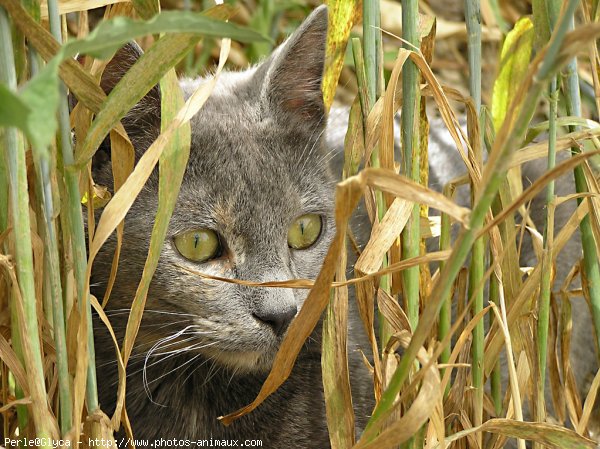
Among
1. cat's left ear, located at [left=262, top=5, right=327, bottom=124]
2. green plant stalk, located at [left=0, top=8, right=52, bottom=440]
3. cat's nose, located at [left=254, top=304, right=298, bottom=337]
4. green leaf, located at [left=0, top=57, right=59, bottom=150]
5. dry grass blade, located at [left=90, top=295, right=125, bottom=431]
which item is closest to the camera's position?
green leaf, located at [left=0, top=57, right=59, bottom=150]

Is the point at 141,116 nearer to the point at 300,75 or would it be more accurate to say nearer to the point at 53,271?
the point at 300,75

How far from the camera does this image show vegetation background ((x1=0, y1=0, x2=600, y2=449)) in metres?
0.89

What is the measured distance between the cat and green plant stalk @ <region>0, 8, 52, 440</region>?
1.08 feet

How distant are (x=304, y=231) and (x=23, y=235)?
639 mm

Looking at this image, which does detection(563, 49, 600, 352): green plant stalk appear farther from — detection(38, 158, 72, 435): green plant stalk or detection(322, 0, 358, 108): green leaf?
detection(38, 158, 72, 435): green plant stalk

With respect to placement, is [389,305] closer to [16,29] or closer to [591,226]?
[591,226]

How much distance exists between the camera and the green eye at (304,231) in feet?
4.79

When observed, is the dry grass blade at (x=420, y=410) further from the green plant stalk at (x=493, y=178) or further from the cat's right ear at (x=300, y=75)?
the cat's right ear at (x=300, y=75)

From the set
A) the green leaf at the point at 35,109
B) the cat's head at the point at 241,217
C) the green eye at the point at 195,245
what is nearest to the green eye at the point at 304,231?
the cat's head at the point at 241,217

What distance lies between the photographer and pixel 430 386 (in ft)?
3.21

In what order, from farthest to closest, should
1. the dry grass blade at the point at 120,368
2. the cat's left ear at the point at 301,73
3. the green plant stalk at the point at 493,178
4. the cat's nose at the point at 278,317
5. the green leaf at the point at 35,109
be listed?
the cat's left ear at the point at 301,73 < the cat's nose at the point at 278,317 < the dry grass blade at the point at 120,368 < the green plant stalk at the point at 493,178 < the green leaf at the point at 35,109

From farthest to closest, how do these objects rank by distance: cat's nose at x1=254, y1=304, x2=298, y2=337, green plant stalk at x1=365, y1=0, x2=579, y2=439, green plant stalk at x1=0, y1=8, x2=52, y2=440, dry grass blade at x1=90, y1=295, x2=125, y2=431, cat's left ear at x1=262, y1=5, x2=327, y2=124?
cat's left ear at x1=262, y1=5, x2=327, y2=124 < cat's nose at x1=254, y1=304, x2=298, y2=337 < dry grass blade at x1=90, y1=295, x2=125, y2=431 < green plant stalk at x1=0, y1=8, x2=52, y2=440 < green plant stalk at x1=365, y1=0, x2=579, y2=439

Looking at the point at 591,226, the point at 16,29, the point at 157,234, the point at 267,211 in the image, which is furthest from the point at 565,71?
the point at 16,29

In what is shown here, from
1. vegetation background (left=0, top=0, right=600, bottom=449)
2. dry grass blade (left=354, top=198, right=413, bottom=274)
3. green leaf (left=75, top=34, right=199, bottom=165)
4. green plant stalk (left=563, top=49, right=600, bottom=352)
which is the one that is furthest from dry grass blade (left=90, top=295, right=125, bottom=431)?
green plant stalk (left=563, top=49, right=600, bottom=352)
